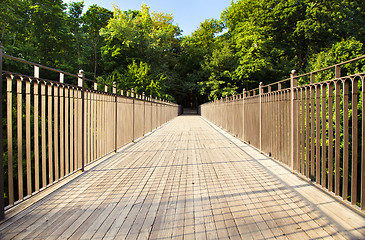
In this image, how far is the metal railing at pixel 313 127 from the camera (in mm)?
2490

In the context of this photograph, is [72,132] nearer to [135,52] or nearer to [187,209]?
[187,209]

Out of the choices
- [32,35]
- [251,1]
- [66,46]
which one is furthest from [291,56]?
[32,35]

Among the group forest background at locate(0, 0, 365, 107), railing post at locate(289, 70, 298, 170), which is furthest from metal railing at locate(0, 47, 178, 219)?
forest background at locate(0, 0, 365, 107)

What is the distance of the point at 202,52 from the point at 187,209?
46.0 meters

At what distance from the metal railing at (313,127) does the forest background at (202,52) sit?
21.2 m

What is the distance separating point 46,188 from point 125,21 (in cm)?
3685

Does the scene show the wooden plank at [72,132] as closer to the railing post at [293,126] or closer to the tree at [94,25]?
the railing post at [293,126]

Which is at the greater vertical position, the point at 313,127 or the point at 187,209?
the point at 313,127

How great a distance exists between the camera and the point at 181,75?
51781 mm

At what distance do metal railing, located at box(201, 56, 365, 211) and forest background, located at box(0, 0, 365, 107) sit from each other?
21.2 m

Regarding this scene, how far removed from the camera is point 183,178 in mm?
4000

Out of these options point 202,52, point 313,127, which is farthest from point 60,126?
point 202,52

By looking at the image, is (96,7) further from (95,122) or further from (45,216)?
(45,216)

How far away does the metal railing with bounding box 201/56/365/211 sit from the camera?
8.17ft
